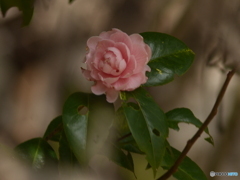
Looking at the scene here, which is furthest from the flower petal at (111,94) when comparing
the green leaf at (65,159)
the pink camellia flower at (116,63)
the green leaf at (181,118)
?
the green leaf at (181,118)

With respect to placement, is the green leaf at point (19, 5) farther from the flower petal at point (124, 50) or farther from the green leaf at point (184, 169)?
the green leaf at point (184, 169)

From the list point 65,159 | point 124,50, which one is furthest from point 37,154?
point 124,50

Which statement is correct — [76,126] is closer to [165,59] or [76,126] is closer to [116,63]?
[116,63]

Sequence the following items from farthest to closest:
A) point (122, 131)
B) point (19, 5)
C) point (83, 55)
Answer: point (83, 55)
point (122, 131)
point (19, 5)

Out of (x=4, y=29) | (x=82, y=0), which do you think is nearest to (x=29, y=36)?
(x=4, y=29)

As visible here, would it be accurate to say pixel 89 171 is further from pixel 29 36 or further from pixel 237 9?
pixel 237 9

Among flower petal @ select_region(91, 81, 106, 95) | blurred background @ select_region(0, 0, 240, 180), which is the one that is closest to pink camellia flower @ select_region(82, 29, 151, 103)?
flower petal @ select_region(91, 81, 106, 95)
